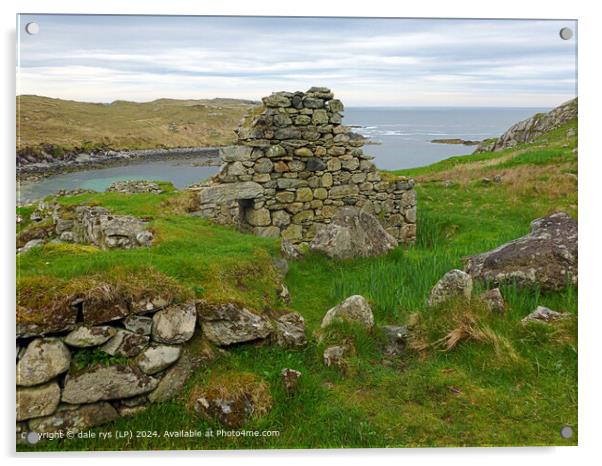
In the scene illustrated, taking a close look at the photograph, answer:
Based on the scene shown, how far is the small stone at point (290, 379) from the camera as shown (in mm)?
6102

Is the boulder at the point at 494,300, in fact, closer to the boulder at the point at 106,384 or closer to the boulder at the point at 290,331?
the boulder at the point at 290,331

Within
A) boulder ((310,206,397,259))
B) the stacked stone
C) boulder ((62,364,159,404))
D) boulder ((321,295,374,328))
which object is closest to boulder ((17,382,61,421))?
the stacked stone

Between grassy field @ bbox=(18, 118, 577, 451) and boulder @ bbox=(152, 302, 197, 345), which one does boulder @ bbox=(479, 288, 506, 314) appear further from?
boulder @ bbox=(152, 302, 197, 345)

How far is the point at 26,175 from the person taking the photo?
7.07 metres

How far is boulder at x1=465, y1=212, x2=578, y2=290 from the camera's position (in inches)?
316

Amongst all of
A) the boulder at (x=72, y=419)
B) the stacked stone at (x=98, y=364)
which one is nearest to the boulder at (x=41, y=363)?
the stacked stone at (x=98, y=364)

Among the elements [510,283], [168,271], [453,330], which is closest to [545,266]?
[510,283]

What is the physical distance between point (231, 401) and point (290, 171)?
323 inches

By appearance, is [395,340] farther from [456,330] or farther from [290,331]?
[290,331]

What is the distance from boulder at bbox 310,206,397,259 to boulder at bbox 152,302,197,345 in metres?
4.78

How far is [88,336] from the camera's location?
5773 mm

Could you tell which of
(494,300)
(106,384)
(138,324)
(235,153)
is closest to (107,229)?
(235,153)

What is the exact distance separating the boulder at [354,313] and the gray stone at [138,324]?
7.99 feet

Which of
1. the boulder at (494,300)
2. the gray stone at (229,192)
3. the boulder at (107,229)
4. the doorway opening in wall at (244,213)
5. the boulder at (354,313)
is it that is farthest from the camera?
the doorway opening in wall at (244,213)
